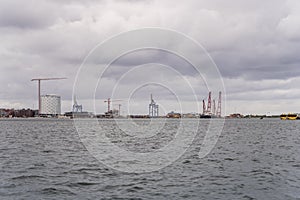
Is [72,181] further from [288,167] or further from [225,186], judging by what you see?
[288,167]

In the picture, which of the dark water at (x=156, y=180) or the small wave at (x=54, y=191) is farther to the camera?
the small wave at (x=54, y=191)

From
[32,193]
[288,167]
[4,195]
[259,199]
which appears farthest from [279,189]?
[4,195]

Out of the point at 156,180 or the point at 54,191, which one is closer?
the point at 54,191

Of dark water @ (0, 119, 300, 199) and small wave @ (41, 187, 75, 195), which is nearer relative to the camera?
dark water @ (0, 119, 300, 199)

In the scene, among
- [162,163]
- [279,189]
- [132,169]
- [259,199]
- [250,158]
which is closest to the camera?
[259,199]

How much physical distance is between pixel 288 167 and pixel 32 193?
28.8 metres

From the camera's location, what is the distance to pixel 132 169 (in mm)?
39750

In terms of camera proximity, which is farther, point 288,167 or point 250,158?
point 250,158

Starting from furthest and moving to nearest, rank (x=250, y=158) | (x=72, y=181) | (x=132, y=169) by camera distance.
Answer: (x=250, y=158), (x=132, y=169), (x=72, y=181)

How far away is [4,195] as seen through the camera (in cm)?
2786

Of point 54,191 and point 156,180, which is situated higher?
point 156,180

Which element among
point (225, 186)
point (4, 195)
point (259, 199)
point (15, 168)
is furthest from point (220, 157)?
point (4, 195)

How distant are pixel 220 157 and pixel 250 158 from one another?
4068 mm

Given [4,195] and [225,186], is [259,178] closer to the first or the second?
[225,186]
